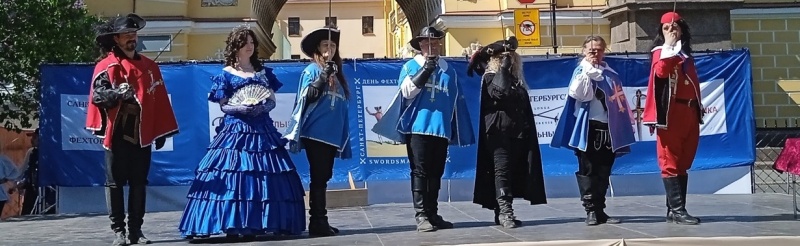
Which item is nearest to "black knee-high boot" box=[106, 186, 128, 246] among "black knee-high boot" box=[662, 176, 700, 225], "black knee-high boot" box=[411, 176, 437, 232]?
"black knee-high boot" box=[411, 176, 437, 232]

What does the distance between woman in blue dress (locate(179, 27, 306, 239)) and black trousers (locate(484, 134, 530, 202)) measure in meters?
1.56

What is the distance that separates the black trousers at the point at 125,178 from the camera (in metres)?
7.34

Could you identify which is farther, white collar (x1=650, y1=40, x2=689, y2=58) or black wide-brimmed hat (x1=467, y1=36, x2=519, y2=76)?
black wide-brimmed hat (x1=467, y1=36, x2=519, y2=76)

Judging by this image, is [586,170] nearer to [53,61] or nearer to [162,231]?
[162,231]

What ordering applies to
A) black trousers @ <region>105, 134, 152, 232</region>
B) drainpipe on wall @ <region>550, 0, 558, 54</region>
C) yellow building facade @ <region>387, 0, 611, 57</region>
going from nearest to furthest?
black trousers @ <region>105, 134, 152, 232</region> < drainpipe on wall @ <region>550, 0, 558, 54</region> < yellow building facade @ <region>387, 0, 611, 57</region>

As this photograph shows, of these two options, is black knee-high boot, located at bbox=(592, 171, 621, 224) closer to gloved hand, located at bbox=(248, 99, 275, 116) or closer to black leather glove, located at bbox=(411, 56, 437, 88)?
black leather glove, located at bbox=(411, 56, 437, 88)

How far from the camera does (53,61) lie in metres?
12.7

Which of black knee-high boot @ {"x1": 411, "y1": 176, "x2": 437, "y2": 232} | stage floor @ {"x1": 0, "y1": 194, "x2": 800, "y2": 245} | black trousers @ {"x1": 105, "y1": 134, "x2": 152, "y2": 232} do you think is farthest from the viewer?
black knee-high boot @ {"x1": 411, "y1": 176, "x2": 437, "y2": 232}

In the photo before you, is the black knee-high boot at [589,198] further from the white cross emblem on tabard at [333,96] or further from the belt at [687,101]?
the white cross emblem on tabard at [333,96]

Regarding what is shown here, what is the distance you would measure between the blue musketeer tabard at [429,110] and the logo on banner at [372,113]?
362cm

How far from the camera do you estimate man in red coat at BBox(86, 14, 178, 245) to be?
→ 23.9 feet

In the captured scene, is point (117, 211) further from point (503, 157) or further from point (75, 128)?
point (75, 128)

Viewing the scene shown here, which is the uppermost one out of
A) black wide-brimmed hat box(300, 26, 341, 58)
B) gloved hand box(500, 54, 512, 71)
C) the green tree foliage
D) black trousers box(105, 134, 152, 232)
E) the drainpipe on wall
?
the drainpipe on wall

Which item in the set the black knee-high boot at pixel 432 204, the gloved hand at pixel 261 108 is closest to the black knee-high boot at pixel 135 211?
the gloved hand at pixel 261 108
